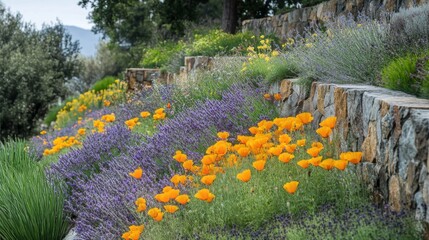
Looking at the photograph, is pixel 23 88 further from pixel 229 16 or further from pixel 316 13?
pixel 316 13

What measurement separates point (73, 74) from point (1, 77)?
30.9 ft

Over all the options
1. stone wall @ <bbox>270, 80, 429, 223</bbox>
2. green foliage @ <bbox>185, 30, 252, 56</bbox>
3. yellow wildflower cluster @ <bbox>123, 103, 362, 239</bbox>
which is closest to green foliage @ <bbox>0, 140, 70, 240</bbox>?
yellow wildflower cluster @ <bbox>123, 103, 362, 239</bbox>

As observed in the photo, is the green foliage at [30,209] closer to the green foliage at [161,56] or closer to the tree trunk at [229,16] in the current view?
the green foliage at [161,56]

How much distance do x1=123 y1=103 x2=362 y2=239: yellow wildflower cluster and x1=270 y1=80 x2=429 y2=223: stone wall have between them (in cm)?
19

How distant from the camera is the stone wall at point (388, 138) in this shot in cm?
306

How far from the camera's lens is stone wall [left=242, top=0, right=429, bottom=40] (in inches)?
429

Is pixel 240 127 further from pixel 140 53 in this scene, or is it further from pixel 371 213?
pixel 140 53


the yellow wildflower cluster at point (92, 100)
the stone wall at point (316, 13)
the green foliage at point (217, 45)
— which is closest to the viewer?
the stone wall at point (316, 13)

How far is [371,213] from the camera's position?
132 inches

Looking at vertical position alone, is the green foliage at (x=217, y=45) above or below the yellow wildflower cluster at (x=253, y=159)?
above

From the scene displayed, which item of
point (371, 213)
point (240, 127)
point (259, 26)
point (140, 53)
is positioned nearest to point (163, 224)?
point (371, 213)

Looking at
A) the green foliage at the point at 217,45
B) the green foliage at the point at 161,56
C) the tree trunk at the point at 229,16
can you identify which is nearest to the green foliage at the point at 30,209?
the green foliage at the point at 217,45

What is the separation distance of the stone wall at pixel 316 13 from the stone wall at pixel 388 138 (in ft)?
19.1

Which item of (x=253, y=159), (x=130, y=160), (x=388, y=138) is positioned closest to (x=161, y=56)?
(x=130, y=160)
